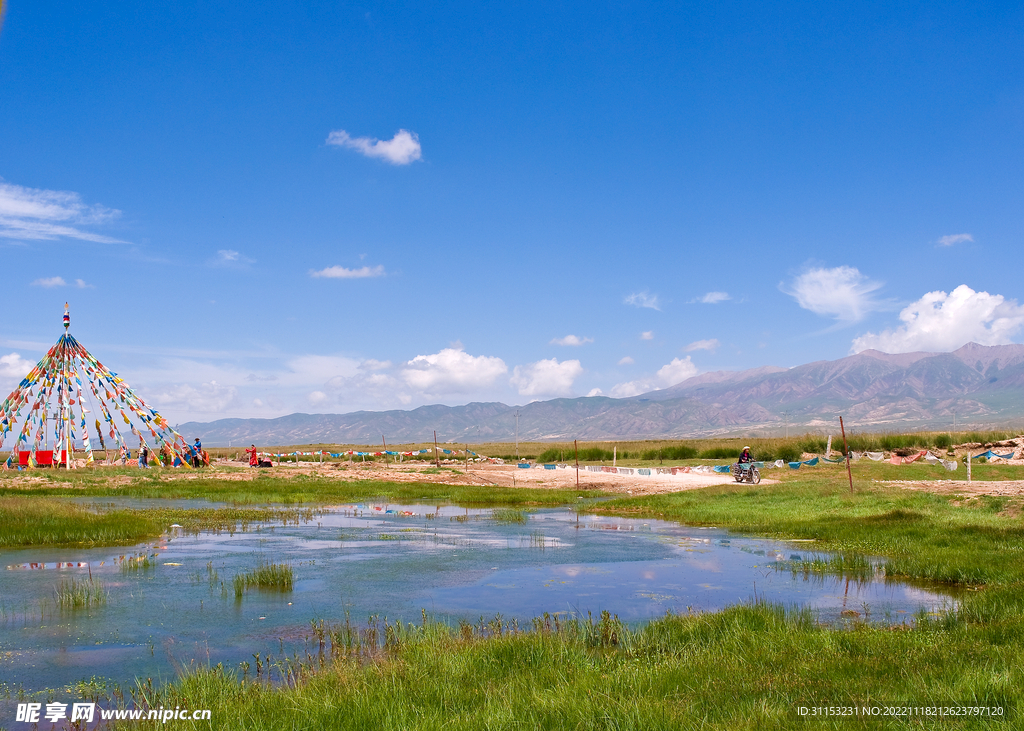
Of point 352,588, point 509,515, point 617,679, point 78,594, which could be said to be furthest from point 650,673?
point 509,515

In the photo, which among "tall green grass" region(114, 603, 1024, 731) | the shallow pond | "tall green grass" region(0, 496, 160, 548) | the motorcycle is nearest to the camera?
"tall green grass" region(114, 603, 1024, 731)

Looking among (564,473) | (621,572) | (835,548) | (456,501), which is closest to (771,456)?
(564,473)

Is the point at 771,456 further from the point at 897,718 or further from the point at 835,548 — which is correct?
Result: the point at 897,718

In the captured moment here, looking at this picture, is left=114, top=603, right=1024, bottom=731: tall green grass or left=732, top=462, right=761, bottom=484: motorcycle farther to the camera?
left=732, top=462, right=761, bottom=484: motorcycle

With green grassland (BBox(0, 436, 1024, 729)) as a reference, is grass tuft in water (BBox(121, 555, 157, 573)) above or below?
below

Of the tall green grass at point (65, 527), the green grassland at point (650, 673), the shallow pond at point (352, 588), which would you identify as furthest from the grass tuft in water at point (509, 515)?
the green grassland at point (650, 673)

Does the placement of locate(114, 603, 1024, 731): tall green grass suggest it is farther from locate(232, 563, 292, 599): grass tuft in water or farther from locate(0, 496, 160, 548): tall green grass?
locate(0, 496, 160, 548): tall green grass

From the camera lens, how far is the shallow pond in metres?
11.4

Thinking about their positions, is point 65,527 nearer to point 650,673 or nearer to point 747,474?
point 650,673

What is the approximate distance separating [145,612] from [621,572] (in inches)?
416

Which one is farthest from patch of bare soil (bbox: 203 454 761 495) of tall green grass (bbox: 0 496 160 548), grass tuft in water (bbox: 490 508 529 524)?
tall green grass (bbox: 0 496 160 548)

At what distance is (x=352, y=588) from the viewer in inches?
632

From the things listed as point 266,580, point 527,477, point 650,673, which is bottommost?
point 527,477

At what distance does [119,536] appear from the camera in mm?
22469
